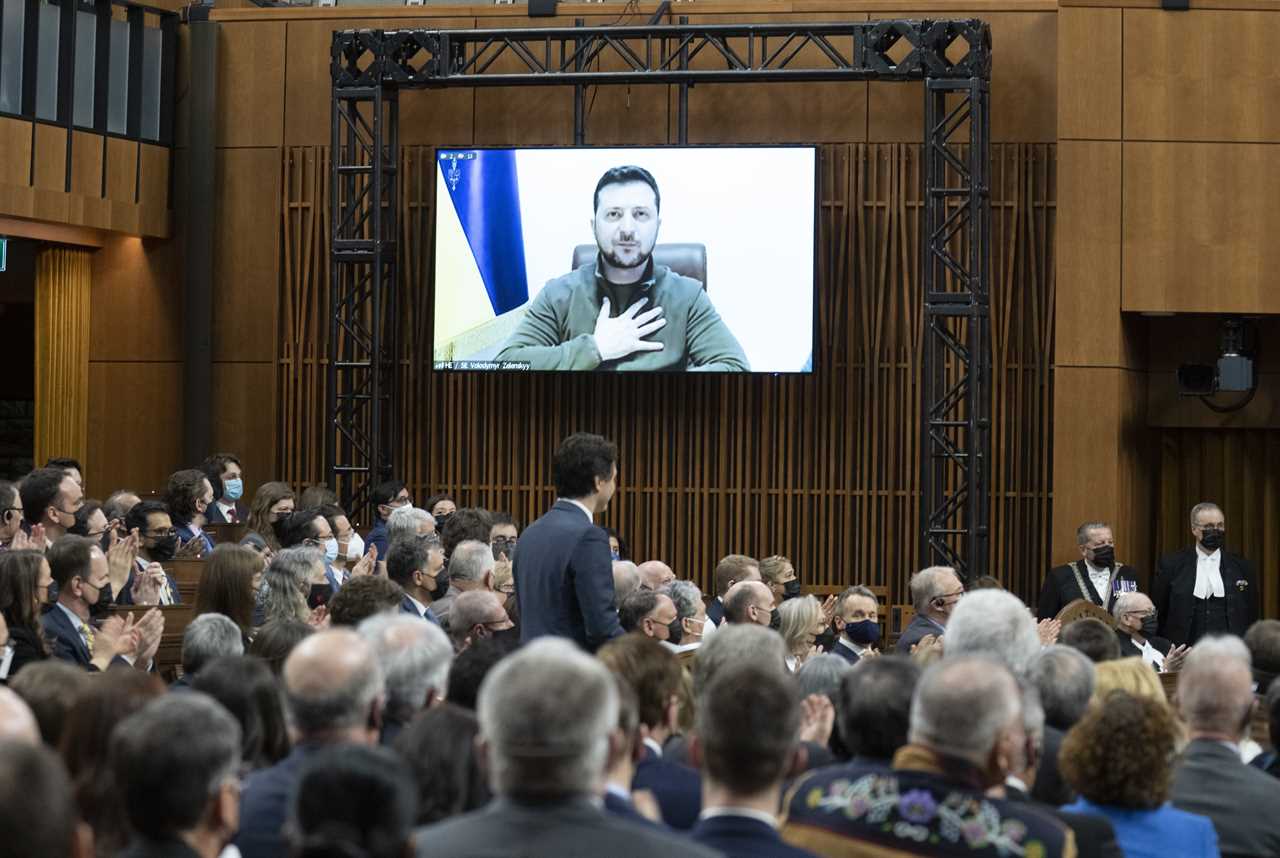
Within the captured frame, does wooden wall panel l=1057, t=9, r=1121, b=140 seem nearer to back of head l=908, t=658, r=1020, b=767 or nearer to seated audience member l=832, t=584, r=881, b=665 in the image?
seated audience member l=832, t=584, r=881, b=665

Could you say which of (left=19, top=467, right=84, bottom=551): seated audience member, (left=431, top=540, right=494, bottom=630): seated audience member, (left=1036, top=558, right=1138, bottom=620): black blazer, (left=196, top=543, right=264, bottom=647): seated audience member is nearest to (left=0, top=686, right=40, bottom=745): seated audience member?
(left=196, top=543, right=264, bottom=647): seated audience member

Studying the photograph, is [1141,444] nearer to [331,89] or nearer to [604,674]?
[331,89]

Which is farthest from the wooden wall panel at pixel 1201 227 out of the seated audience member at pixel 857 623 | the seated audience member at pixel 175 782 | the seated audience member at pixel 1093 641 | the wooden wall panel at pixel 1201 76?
the seated audience member at pixel 175 782

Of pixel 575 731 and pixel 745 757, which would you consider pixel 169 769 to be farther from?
pixel 745 757

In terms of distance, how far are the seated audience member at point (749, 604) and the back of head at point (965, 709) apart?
11.7 ft

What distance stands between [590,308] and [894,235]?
221 cm

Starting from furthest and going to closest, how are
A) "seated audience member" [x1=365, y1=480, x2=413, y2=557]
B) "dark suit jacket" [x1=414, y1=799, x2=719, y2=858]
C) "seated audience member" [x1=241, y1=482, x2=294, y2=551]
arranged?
1. "seated audience member" [x1=365, y1=480, x2=413, y2=557]
2. "seated audience member" [x1=241, y1=482, x2=294, y2=551]
3. "dark suit jacket" [x1=414, y1=799, x2=719, y2=858]

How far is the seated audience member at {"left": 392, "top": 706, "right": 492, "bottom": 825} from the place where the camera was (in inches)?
137

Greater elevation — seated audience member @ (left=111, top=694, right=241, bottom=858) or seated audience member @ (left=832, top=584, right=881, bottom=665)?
seated audience member @ (left=111, top=694, right=241, bottom=858)

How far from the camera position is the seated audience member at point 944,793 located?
127 inches

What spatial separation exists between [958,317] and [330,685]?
940cm

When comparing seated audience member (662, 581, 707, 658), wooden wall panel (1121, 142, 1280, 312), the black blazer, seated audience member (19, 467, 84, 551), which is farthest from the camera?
wooden wall panel (1121, 142, 1280, 312)

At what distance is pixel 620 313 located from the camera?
1250 centimetres

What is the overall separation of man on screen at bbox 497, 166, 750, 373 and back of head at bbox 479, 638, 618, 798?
9.71m
